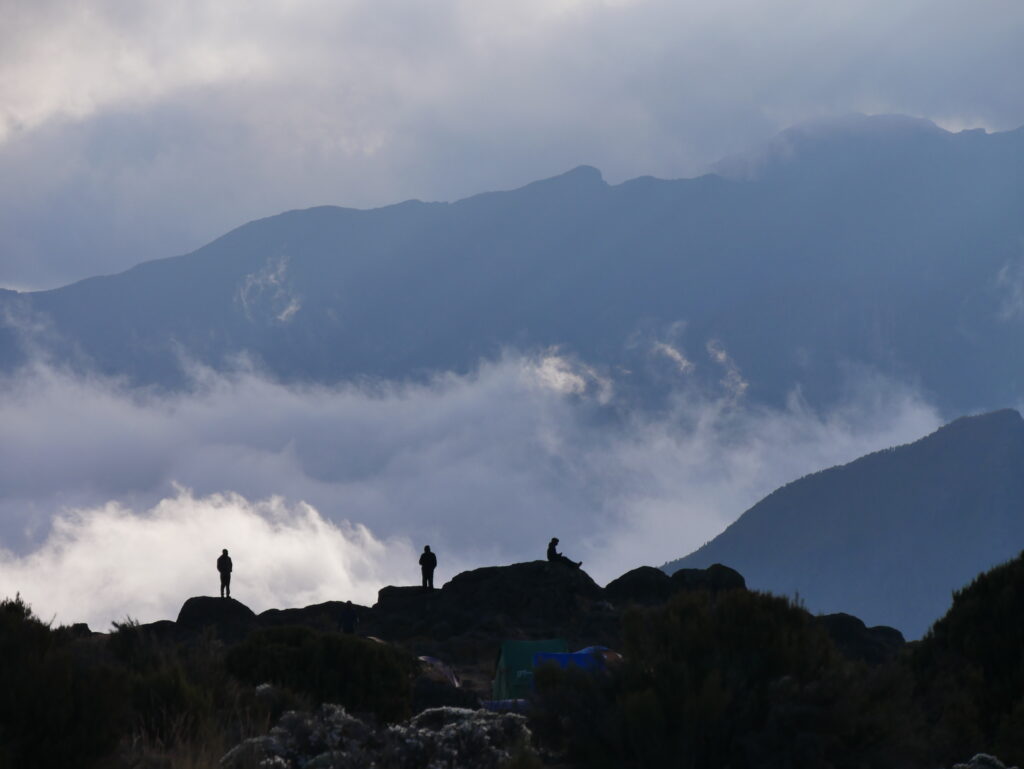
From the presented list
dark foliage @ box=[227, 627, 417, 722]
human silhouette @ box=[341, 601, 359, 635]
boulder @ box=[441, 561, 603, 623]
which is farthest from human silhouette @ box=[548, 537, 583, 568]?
dark foliage @ box=[227, 627, 417, 722]

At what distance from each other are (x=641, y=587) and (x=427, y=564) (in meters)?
11.2

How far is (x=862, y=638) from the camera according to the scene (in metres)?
56.2

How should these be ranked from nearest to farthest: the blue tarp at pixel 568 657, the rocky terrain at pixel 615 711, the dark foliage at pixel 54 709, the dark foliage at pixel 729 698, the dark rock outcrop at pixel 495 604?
1. the dark foliage at pixel 54 709
2. the rocky terrain at pixel 615 711
3. the dark foliage at pixel 729 698
4. the blue tarp at pixel 568 657
5. the dark rock outcrop at pixel 495 604

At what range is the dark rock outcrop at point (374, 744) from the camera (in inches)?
509

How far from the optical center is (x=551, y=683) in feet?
46.0

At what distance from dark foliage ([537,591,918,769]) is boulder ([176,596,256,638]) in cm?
3755

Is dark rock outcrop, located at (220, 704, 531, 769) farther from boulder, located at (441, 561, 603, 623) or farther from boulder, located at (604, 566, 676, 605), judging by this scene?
boulder, located at (604, 566, 676, 605)

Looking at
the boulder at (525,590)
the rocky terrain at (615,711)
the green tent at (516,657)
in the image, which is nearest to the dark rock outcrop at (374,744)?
the rocky terrain at (615,711)

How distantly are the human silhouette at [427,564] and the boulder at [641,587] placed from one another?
706 cm

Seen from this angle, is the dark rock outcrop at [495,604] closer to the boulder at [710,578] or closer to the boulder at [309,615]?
the boulder at [309,615]

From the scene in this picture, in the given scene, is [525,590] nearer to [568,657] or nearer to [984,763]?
[568,657]

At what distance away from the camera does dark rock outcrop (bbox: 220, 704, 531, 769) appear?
1294cm

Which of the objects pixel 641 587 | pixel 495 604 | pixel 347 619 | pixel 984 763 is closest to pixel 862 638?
pixel 641 587

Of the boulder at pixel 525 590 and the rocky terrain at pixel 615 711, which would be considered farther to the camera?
the boulder at pixel 525 590
